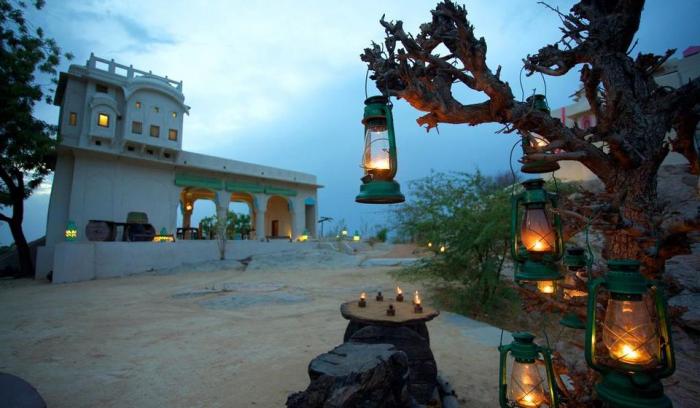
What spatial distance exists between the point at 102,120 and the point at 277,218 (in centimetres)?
1625

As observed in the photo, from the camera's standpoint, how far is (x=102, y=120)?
18031 millimetres

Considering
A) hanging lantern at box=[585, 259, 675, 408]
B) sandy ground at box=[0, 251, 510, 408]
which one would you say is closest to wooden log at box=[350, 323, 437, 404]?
sandy ground at box=[0, 251, 510, 408]

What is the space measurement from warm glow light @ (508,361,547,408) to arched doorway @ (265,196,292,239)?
30.1 meters

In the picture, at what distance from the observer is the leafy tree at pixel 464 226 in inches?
288

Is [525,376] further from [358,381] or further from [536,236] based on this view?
[358,381]

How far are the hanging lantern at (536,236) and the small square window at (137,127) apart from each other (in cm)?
2242

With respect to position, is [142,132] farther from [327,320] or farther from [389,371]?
[389,371]

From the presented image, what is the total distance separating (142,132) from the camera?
1922 cm

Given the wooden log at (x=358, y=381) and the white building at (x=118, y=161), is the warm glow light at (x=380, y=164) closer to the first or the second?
the wooden log at (x=358, y=381)

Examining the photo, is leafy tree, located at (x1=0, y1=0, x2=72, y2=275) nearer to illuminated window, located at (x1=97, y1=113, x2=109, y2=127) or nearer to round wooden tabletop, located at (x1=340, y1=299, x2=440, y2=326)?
illuminated window, located at (x1=97, y1=113, x2=109, y2=127)

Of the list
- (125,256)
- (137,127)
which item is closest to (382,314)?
(125,256)

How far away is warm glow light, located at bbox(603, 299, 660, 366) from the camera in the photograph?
114 centimetres

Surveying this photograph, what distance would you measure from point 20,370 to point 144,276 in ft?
40.2

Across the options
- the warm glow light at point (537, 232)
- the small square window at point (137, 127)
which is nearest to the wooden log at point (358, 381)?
the warm glow light at point (537, 232)
